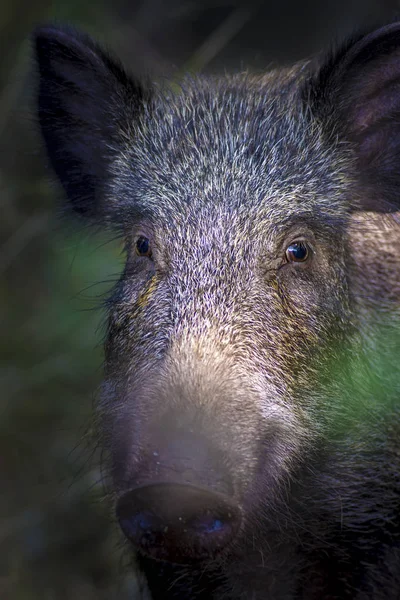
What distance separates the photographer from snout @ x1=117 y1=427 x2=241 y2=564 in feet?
9.82

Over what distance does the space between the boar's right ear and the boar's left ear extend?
30.4 inches

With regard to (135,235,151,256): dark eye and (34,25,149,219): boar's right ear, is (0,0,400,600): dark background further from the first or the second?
(135,235,151,256): dark eye

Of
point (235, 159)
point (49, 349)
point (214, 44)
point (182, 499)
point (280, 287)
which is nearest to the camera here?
point (182, 499)

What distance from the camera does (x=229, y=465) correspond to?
311 centimetres

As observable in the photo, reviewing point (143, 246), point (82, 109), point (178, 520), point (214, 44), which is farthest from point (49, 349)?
point (178, 520)

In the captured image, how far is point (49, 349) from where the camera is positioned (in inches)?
253

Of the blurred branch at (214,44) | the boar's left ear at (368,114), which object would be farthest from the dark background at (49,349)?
the boar's left ear at (368,114)

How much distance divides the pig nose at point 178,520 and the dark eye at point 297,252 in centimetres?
102

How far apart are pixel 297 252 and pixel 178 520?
45.1 inches

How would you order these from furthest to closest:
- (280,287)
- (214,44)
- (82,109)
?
1. (214,44)
2. (82,109)
3. (280,287)

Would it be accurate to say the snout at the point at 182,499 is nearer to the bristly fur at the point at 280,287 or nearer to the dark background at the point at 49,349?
the bristly fur at the point at 280,287

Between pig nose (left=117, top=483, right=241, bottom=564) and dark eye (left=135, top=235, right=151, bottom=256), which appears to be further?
dark eye (left=135, top=235, right=151, bottom=256)

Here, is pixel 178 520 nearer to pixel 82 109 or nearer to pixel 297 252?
pixel 297 252

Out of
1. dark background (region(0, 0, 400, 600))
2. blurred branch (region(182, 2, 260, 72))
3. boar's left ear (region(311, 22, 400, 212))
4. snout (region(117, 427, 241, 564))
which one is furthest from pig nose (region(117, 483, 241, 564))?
blurred branch (region(182, 2, 260, 72))
